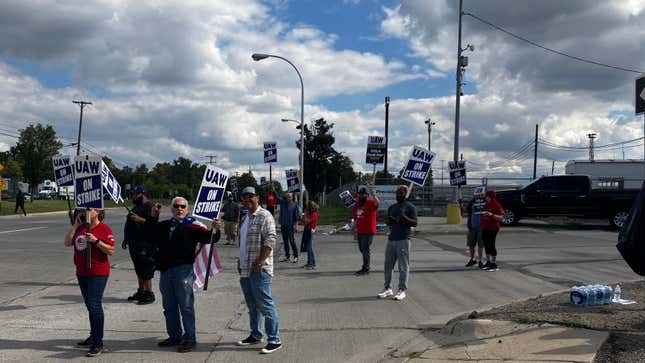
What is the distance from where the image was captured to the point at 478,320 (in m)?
6.61

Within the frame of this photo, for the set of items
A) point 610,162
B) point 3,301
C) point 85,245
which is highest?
point 610,162

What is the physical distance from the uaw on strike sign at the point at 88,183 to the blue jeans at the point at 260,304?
208cm

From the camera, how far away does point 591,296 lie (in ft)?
25.2

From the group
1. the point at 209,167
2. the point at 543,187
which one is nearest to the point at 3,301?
the point at 209,167

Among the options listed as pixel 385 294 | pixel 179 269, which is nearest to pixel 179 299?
pixel 179 269

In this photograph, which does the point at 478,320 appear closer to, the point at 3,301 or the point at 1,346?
the point at 1,346

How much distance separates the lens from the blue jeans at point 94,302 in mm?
6156

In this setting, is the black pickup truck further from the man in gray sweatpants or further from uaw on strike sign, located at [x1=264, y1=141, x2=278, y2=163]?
the man in gray sweatpants

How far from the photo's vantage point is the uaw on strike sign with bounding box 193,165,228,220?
710 cm

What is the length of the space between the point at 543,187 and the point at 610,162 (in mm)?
22159

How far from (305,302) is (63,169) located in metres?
4.97

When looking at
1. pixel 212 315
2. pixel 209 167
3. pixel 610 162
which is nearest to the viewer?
pixel 209 167

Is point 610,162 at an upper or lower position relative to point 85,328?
upper

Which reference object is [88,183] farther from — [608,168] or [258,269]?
[608,168]
